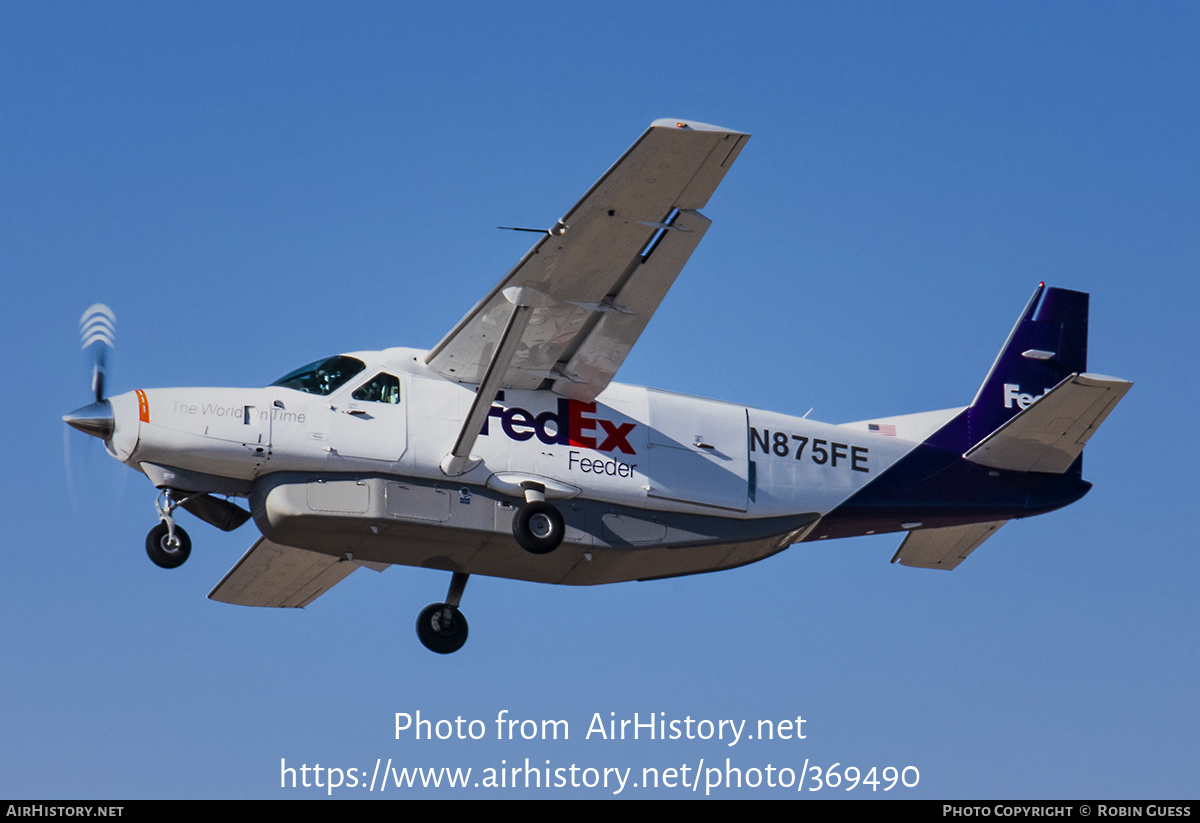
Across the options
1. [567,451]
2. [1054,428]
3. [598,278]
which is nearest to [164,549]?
[567,451]

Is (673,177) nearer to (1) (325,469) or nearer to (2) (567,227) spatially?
(2) (567,227)

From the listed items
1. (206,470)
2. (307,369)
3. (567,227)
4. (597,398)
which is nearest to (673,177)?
(567,227)

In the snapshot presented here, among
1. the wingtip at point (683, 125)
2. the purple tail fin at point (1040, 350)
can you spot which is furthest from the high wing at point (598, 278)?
the purple tail fin at point (1040, 350)

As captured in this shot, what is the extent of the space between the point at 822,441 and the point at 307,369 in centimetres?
689

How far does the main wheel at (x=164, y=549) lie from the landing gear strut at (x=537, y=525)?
3822mm

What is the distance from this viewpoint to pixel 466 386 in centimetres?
1986

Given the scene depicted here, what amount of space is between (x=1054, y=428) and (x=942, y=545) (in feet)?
8.51

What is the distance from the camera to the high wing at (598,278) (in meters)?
17.3

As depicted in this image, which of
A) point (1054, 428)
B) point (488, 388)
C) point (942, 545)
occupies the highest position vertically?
point (488, 388)

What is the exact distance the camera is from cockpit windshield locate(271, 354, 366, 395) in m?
19.1

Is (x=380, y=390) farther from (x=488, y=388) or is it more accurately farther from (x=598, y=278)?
(x=598, y=278)

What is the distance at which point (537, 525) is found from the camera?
1923 centimetres

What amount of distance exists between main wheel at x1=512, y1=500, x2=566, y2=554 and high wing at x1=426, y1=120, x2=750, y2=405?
148 centimetres

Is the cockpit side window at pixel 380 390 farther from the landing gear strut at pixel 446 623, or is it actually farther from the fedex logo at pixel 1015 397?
the fedex logo at pixel 1015 397
